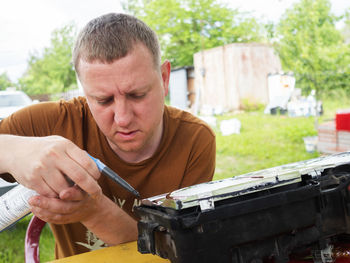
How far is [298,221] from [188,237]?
0.27 m

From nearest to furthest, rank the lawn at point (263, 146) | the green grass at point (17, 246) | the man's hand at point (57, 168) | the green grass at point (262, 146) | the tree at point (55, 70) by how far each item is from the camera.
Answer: the man's hand at point (57, 168), the green grass at point (17, 246), the lawn at point (263, 146), the green grass at point (262, 146), the tree at point (55, 70)

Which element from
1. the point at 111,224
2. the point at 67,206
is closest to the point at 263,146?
the point at 111,224

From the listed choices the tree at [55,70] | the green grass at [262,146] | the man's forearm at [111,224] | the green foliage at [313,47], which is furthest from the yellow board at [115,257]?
the tree at [55,70]

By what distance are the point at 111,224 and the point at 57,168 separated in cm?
29

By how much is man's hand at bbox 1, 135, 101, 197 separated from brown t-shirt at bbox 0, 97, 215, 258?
0.54 m

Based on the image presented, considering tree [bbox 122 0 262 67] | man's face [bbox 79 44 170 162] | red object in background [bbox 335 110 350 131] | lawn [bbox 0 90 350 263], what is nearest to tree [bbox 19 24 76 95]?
tree [bbox 122 0 262 67]

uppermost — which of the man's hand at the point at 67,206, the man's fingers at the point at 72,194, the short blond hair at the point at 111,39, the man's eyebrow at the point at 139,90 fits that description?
the short blond hair at the point at 111,39

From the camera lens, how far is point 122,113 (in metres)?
1.10

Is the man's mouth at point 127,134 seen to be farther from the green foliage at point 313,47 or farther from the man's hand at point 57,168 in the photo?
the green foliage at point 313,47

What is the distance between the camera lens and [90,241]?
1.36 meters

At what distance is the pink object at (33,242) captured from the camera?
3.41 ft

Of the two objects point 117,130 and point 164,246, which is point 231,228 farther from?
point 117,130

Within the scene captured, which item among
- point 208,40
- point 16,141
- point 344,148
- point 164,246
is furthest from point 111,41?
point 208,40

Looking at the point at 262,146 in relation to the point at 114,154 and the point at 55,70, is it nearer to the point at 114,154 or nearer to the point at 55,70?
the point at 114,154
